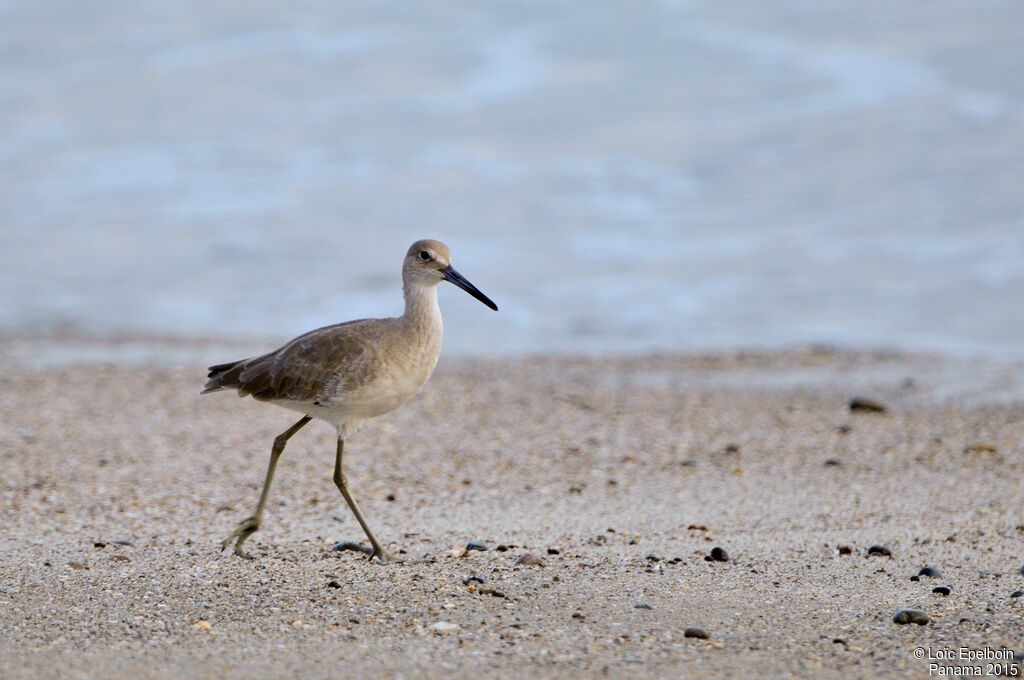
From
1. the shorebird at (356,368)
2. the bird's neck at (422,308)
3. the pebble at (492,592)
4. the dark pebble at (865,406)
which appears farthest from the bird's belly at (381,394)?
the dark pebble at (865,406)

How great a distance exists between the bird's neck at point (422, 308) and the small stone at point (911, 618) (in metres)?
2.41

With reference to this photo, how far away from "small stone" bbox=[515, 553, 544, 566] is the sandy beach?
41 mm

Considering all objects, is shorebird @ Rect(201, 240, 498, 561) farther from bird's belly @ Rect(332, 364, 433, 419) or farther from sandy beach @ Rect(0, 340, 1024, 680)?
sandy beach @ Rect(0, 340, 1024, 680)

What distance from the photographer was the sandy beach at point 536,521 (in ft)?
14.2

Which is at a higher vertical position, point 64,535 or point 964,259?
point 964,259

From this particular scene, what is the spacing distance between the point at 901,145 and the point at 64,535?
12937 mm

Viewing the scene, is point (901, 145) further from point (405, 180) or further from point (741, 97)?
point (405, 180)

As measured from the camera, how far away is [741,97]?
1797 cm

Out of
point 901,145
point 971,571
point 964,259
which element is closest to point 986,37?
point 901,145

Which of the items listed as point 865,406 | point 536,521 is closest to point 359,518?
point 536,521

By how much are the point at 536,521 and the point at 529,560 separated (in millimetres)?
1134

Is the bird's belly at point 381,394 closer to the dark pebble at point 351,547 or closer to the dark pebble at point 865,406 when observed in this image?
the dark pebble at point 351,547

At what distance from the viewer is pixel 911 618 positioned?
458cm

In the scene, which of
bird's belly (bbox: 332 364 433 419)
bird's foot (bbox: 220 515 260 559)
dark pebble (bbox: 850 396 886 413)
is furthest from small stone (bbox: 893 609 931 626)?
dark pebble (bbox: 850 396 886 413)
